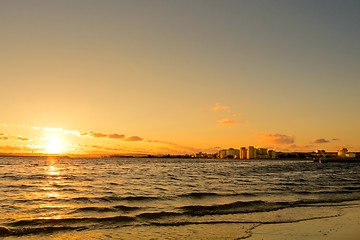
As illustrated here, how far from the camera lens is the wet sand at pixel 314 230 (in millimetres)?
13141

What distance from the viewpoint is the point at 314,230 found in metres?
14.5

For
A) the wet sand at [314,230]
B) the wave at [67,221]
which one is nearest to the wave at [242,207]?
the wave at [67,221]

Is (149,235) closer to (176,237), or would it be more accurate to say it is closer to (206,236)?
(176,237)

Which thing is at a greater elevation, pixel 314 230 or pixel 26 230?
pixel 314 230

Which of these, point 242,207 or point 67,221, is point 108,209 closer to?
point 67,221

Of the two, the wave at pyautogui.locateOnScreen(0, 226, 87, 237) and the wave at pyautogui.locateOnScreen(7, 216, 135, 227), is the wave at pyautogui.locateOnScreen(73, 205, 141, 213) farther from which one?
the wave at pyautogui.locateOnScreen(0, 226, 87, 237)

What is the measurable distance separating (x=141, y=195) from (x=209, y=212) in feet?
31.3

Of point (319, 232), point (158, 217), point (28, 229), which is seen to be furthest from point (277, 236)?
point (28, 229)

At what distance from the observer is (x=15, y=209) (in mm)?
19750

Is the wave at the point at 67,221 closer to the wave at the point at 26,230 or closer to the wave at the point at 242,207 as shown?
the wave at the point at 26,230

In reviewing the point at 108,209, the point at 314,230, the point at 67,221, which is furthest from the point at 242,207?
the point at 67,221

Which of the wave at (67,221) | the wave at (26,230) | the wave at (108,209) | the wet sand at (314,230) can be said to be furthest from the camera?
the wave at (108,209)

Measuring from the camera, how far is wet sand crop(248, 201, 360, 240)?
13141mm

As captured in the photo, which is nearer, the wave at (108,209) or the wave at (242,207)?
the wave at (242,207)
